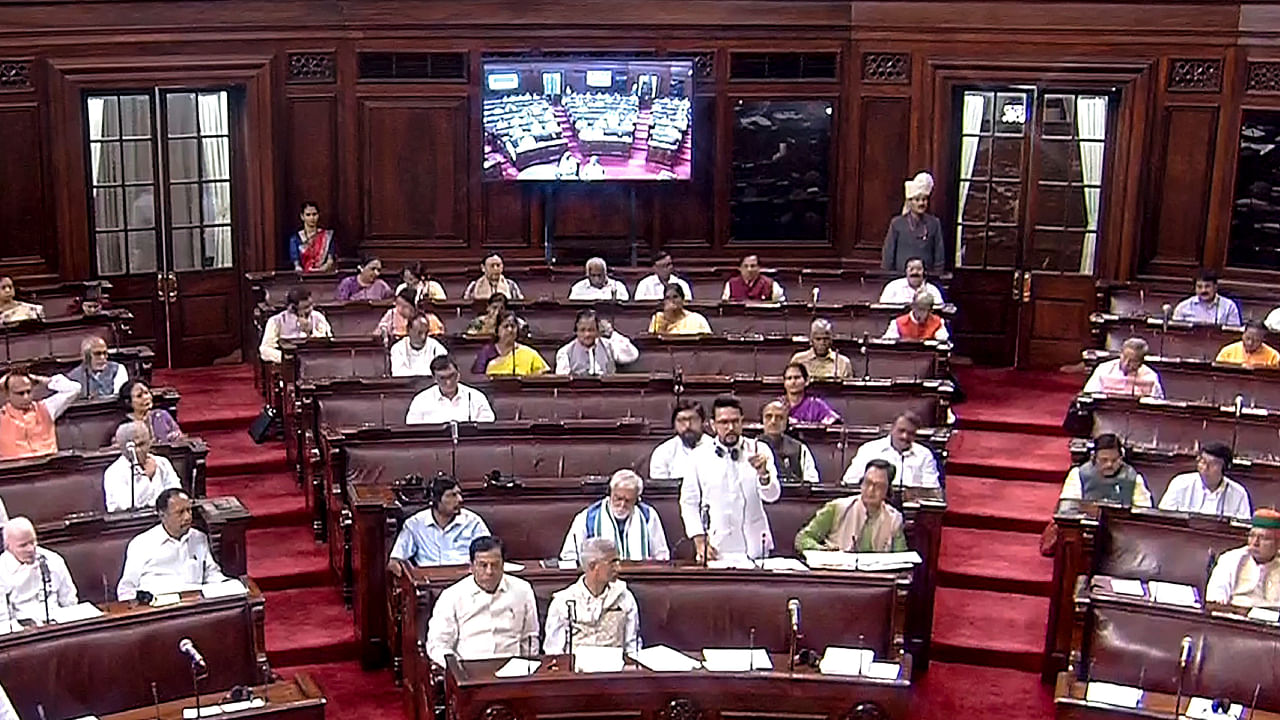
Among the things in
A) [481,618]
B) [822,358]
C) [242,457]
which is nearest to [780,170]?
[822,358]

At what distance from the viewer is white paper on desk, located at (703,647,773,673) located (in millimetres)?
6953

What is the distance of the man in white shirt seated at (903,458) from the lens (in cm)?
928

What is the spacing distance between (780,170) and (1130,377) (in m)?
4.78

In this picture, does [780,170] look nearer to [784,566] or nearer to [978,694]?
[978,694]

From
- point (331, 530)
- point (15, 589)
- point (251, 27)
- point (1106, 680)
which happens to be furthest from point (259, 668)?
point (251, 27)

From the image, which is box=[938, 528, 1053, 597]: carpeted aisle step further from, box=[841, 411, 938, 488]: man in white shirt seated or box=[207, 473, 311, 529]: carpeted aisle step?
box=[207, 473, 311, 529]: carpeted aisle step

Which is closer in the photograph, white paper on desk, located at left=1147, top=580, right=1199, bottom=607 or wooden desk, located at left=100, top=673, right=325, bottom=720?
wooden desk, located at left=100, top=673, right=325, bottom=720

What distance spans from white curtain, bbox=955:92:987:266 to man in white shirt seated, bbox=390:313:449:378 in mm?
5178

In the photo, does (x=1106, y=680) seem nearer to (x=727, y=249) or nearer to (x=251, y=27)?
(x=727, y=249)

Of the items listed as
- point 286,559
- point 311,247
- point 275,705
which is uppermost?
point 311,247

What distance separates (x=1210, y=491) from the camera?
8.87m

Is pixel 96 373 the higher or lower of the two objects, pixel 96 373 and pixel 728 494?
the higher

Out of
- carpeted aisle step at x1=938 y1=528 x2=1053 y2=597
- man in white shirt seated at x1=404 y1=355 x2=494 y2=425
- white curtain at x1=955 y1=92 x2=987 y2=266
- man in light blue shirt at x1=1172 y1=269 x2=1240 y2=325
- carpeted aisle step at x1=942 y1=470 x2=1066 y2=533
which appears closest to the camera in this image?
carpeted aisle step at x1=938 y1=528 x2=1053 y2=597

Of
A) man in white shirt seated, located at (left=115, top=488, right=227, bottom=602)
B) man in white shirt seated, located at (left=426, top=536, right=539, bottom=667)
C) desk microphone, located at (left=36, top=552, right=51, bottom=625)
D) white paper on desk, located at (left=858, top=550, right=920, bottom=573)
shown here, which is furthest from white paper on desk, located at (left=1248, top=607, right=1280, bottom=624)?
A: desk microphone, located at (left=36, top=552, right=51, bottom=625)
